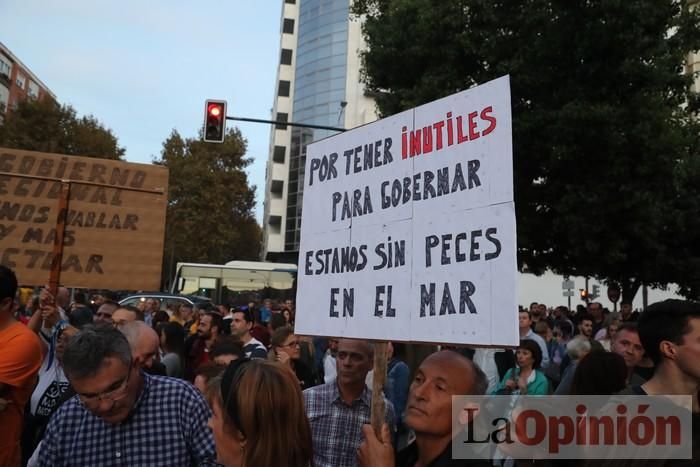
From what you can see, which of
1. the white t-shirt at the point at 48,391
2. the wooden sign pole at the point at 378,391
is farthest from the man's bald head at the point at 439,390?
the white t-shirt at the point at 48,391

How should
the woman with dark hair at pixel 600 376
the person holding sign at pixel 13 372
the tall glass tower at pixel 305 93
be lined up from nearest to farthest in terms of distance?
1. the person holding sign at pixel 13 372
2. the woman with dark hair at pixel 600 376
3. the tall glass tower at pixel 305 93

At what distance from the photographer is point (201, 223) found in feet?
122

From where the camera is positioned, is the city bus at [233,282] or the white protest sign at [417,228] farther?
the city bus at [233,282]

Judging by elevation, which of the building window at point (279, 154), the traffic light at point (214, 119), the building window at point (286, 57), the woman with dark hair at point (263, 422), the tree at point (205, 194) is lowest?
the woman with dark hair at point (263, 422)

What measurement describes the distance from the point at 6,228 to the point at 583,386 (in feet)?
14.0

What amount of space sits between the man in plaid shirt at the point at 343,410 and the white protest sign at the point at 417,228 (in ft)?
2.45

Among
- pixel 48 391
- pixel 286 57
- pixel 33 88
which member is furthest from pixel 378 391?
pixel 33 88

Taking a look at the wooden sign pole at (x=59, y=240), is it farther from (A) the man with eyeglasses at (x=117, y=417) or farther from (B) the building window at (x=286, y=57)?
(B) the building window at (x=286, y=57)

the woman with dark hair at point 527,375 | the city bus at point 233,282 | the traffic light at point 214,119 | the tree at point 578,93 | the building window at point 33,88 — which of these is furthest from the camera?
the building window at point 33,88

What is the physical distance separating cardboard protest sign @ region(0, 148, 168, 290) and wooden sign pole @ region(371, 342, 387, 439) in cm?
303

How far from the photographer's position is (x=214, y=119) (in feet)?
40.6

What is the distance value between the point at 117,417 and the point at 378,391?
1.02 m

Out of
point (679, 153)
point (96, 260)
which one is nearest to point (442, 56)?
Answer: point (679, 153)

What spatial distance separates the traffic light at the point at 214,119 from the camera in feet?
40.4
